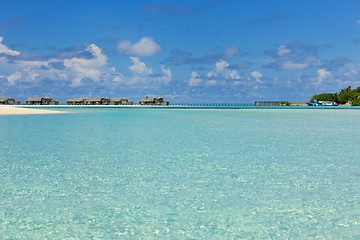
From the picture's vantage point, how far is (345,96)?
125m

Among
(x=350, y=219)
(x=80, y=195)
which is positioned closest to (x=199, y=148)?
(x=80, y=195)

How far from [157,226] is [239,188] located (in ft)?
9.03

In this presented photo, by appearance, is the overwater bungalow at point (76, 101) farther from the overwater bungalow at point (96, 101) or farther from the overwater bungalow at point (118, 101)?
the overwater bungalow at point (118, 101)

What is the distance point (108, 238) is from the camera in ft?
18.2

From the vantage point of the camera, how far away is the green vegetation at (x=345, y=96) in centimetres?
11806

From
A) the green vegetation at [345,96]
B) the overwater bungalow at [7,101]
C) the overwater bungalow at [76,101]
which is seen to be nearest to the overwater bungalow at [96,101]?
the overwater bungalow at [76,101]

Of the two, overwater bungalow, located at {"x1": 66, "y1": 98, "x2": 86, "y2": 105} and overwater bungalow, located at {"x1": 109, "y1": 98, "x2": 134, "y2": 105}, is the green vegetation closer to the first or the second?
overwater bungalow, located at {"x1": 109, "y1": 98, "x2": 134, "y2": 105}

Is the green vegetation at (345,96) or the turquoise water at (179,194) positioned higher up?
the green vegetation at (345,96)

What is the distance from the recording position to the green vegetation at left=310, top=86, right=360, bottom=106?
387 ft

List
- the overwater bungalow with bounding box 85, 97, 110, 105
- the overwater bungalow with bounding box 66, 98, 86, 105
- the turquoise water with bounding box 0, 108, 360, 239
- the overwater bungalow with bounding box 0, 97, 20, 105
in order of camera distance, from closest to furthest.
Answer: the turquoise water with bounding box 0, 108, 360, 239 → the overwater bungalow with bounding box 0, 97, 20, 105 → the overwater bungalow with bounding box 85, 97, 110, 105 → the overwater bungalow with bounding box 66, 98, 86, 105

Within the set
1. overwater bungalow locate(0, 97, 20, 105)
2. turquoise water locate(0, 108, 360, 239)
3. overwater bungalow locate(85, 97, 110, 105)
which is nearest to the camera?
turquoise water locate(0, 108, 360, 239)

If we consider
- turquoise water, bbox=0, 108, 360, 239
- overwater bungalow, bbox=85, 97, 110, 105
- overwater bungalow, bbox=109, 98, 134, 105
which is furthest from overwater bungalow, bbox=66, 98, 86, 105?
turquoise water, bbox=0, 108, 360, 239

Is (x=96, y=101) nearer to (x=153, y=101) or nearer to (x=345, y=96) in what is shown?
(x=153, y=101)

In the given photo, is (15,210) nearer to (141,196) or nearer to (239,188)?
(141,196)
